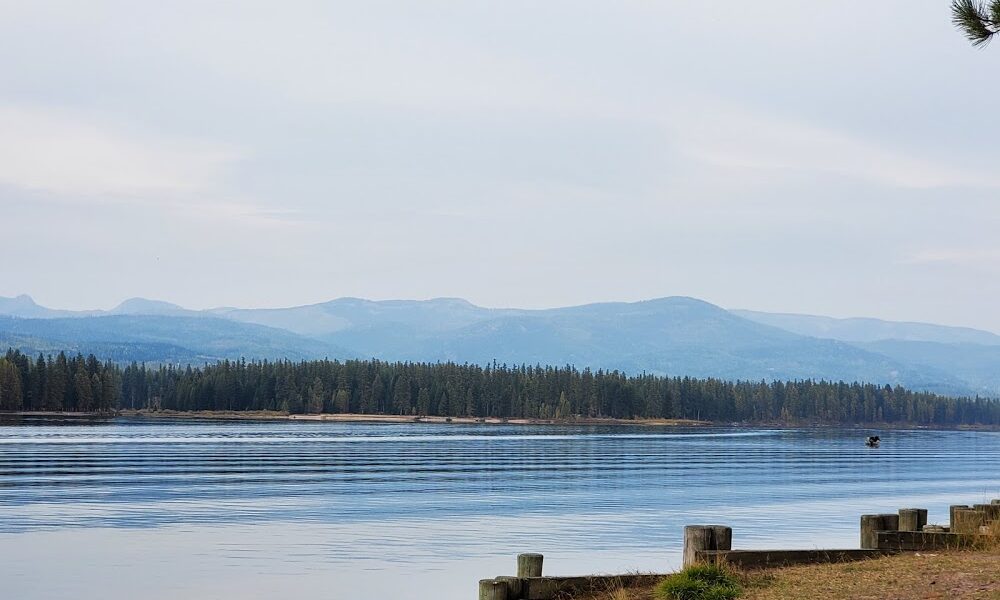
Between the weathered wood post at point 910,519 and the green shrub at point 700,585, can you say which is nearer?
the green shrub at point 700,585

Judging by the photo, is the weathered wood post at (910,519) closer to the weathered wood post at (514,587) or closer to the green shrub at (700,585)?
the green shrub at (700,585)

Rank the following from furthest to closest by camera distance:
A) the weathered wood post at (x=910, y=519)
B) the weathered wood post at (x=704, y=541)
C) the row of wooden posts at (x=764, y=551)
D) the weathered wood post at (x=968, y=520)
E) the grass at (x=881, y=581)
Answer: the weathered wood post at (x=910, y=519) → the weathered wood post at (x=968, y=520) → the weathered wood post at (x=704, y=541) → the row of wooden posts at (x=764, y=551) → the grass at (x=881, y=581)

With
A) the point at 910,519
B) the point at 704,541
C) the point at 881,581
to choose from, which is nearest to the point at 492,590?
the point at 704,541

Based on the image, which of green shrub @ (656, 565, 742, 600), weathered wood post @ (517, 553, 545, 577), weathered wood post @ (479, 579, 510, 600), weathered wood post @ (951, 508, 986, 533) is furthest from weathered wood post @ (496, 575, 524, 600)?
weathered wood post @ (951, 508, 986, 533)

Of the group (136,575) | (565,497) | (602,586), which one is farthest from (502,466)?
(602,586)

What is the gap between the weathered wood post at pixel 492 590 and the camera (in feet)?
78.4

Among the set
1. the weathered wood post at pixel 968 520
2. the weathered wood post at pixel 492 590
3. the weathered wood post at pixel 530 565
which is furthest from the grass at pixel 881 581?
the weathered wood post at pixel 492 590

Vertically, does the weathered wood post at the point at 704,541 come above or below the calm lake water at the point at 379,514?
above

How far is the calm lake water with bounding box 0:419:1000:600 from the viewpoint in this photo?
38.8 meters

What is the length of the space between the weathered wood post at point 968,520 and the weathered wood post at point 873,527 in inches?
51.5

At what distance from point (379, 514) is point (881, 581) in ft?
120

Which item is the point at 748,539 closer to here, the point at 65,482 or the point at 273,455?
the point at 65,482

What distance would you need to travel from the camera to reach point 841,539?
48062 mm

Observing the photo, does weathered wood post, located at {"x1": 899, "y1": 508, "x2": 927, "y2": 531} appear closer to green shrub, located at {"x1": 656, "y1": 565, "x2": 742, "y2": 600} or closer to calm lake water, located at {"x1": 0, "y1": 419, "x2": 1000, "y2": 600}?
green shrub, located at {"x1": 656, "y1": 565, "x2": 742, "y2": 600}
